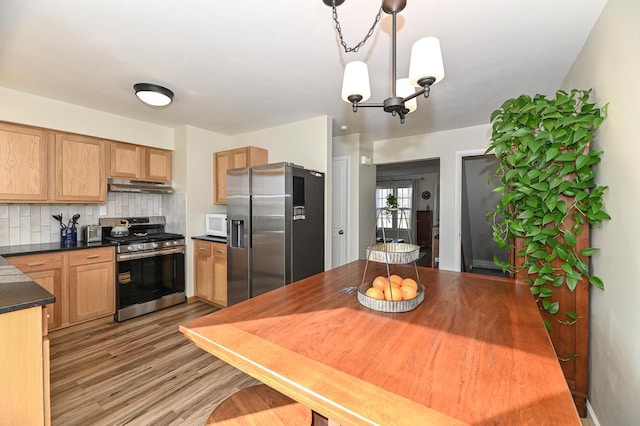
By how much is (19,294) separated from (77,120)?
260 centimetres

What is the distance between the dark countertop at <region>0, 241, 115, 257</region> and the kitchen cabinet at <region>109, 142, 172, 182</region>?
33.6 inches

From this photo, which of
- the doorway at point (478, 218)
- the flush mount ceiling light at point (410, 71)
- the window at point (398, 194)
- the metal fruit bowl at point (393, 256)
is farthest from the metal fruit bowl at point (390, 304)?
the window at point (398, 194)

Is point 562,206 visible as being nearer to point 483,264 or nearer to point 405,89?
point 405,89

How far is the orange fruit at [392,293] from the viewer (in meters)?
1.22

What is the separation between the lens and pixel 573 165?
165 cm

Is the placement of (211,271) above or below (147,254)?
below

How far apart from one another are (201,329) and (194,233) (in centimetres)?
323

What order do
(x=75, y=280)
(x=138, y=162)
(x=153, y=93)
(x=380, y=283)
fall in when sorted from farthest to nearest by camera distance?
(x=138, y=162)
(x=75, y=280)
(x=153, y=93)
(x=380, y=283)

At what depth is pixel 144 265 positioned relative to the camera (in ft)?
11.3

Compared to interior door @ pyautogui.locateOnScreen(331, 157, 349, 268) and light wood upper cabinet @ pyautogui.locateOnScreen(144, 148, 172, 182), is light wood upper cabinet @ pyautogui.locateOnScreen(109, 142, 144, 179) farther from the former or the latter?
interior door @ pyautogui.locateOnScreen(331, 157, 349, 268)

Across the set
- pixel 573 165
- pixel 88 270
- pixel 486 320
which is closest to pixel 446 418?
pixel 486 320

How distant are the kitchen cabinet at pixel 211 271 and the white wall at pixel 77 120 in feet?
4.97

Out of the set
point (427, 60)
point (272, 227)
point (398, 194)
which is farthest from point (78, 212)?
point (398, 194)

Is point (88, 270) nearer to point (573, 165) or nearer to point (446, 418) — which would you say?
point (446, 418)
